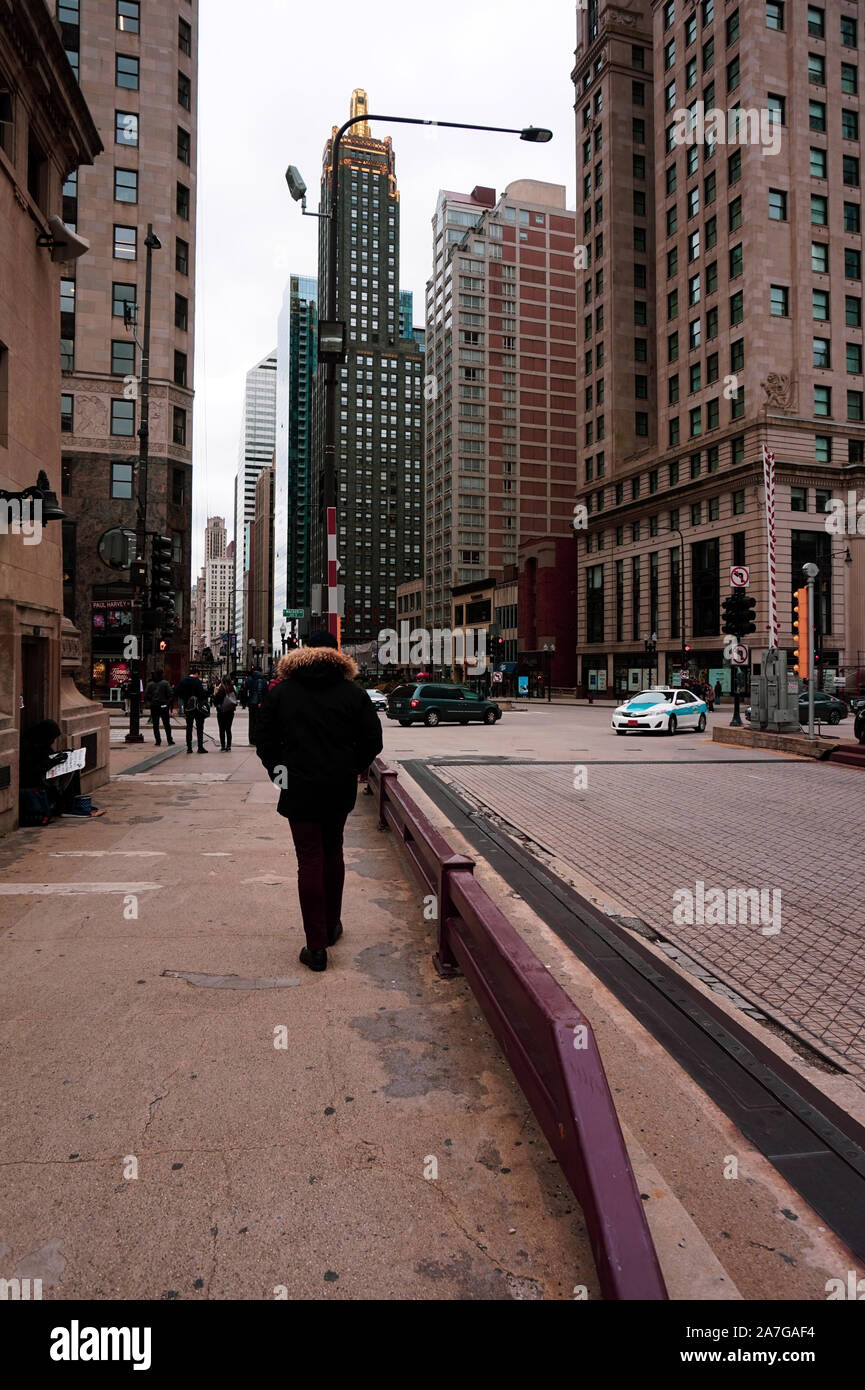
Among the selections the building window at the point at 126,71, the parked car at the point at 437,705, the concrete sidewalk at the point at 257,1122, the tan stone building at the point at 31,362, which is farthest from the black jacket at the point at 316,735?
the building window at the point at 126,71

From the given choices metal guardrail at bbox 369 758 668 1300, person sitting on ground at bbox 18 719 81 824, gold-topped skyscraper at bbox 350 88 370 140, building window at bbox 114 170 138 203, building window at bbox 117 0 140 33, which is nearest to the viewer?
metal guardrail at bbox 369 758 668 1300

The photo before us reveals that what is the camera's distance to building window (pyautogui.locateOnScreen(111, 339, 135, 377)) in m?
39.9

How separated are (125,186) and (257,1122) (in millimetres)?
48730

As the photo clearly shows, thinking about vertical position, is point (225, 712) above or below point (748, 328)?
below

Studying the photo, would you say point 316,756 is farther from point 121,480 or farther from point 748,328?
point 748,328

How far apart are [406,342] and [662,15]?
126 m

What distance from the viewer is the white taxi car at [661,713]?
86.9 feet

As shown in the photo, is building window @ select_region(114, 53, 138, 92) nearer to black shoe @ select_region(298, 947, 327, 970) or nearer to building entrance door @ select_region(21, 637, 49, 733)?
building entrance door @ select_region(21, 637, 49, 733)

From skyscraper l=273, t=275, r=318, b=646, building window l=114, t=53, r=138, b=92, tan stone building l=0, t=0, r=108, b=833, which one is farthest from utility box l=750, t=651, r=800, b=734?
skyscraper l=273, t=275, r=318, b=646

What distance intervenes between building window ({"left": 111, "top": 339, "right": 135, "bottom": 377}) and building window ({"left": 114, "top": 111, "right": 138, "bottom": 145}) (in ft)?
34.7

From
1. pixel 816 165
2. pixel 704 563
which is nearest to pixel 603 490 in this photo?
pixel 704 563

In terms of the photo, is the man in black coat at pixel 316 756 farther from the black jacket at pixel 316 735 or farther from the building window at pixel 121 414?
the building window at pixel 121 414

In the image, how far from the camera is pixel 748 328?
52062mm

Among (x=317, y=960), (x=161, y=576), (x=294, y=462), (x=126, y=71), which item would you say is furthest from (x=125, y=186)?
(x=294, y=462)
